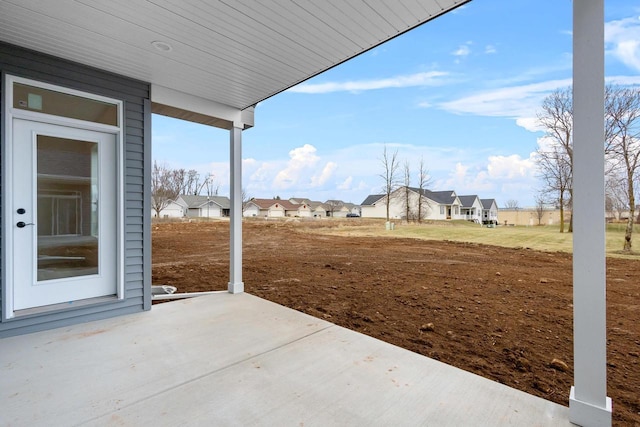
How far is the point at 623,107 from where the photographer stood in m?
6.64

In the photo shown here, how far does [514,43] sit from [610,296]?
18.1 ft

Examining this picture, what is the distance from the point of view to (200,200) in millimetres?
31688

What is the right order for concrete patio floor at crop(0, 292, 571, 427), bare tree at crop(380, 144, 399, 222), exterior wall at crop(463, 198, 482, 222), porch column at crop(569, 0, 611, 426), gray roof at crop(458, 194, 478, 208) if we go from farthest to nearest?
gray roof at crop(458, 194, 478, 208) → exterior wall at crop(463, 198, 482, 222) → bare tree at crop(380, 144, 399, 222) → concrete patio floor at crop(0, 292, 571, 427) → porch column at crop(569, 0, 611, 426)

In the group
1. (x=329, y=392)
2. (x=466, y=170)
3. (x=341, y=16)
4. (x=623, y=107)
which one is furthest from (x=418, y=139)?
(x=329, y=392)

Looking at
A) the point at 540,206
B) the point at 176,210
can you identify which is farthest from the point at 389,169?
the point at 176,210

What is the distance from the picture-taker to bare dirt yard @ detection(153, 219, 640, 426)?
2.48 m

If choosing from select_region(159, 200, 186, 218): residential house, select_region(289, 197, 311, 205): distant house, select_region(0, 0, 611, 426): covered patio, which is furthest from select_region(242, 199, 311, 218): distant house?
select_region(0, 0, 611, 426): covered patio

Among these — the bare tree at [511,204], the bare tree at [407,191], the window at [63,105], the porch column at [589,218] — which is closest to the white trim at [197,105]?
the window at [63,105]

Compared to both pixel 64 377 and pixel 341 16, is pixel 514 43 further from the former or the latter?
pixel 64 377

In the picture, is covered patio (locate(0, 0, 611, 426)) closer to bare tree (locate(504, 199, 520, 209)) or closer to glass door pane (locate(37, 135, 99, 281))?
glass door pane (locate(37, 135, 99, 281))

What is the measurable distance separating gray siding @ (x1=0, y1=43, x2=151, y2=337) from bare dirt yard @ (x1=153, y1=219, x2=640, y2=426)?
1.56 meters

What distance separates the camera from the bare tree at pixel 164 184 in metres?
20.4

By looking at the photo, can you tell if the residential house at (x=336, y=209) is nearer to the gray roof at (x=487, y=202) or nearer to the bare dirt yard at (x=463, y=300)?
the gray roof at (x=487, y=202)

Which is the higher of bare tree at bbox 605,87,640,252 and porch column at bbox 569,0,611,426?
bare tree at bbox 605,87,640,252
